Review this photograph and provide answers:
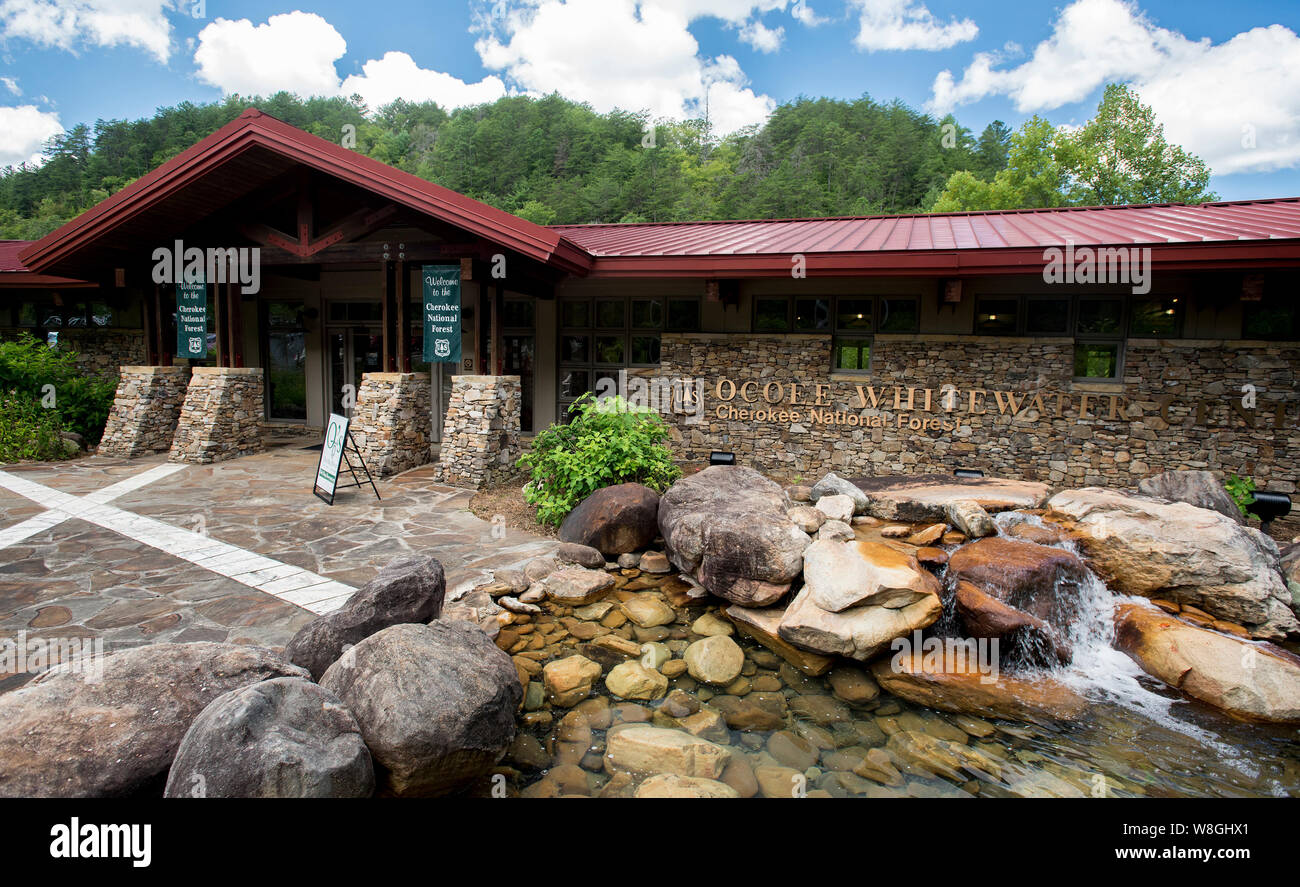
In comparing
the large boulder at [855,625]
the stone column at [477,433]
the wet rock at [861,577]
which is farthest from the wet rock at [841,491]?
the stone column at [477,433]

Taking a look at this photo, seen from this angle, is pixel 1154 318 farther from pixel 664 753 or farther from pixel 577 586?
pixel 664 753

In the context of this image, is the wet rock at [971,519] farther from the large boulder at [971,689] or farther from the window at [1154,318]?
the window at [1154,318]

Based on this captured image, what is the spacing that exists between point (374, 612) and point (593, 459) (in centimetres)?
335

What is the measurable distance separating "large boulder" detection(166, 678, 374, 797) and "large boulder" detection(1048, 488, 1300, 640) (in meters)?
5.61

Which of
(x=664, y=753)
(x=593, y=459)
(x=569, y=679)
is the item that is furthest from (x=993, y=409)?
(x=664, y=753)

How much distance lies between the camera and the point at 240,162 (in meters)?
8.44

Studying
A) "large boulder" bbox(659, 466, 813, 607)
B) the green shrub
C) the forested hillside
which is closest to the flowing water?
"large boulder" bbox(659, 466, 813, 607)

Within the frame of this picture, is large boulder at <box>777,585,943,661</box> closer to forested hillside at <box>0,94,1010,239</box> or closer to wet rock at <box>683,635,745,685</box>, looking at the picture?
wet rock at <box>683,635,745,685</box>

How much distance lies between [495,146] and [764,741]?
111ft

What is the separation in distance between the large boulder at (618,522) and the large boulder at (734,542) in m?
0.17

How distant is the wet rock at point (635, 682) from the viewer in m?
3.99

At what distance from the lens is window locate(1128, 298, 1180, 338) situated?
25.9ft

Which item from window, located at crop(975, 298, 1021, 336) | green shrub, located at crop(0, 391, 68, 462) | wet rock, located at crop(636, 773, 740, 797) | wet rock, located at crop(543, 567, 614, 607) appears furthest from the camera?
green shrub, located at crop(0, 391, 68, 462)
